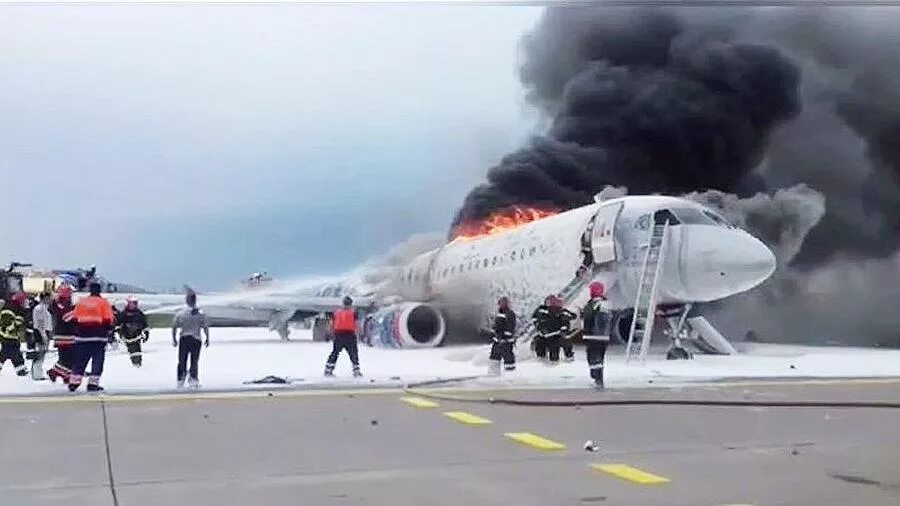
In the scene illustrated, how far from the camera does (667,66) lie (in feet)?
63.8

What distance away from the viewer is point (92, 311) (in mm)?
13398

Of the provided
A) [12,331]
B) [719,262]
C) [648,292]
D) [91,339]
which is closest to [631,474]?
[91,339]

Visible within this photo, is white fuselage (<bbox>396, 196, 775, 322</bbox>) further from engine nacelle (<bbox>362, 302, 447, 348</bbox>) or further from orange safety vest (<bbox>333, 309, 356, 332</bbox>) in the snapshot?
orange safety vest (<bbox>333, 309, 356, 332</bbox>)

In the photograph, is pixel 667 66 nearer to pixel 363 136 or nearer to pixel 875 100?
pixel 875 100

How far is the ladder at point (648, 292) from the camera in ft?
56.9

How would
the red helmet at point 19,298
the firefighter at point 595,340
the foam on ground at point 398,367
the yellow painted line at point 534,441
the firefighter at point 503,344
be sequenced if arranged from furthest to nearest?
the firefighter at point 503,344
the foam on ground at point 398,367
the red helmet at point 19,298
the firefighter at point 595,340
the yellow painted line at point 534,441

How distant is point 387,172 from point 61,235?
Result: 169 inches

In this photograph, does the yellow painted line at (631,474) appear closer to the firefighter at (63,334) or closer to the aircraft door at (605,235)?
the firefighter at (63,334)

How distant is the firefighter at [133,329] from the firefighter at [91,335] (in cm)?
104

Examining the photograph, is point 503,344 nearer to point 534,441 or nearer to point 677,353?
point 677,353

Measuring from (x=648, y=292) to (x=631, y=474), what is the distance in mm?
10314

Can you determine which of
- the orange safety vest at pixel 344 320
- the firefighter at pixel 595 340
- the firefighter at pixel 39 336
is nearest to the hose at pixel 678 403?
the firefighter at pixel 595 340

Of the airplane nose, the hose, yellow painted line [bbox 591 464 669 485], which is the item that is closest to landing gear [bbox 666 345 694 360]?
the airplane nose

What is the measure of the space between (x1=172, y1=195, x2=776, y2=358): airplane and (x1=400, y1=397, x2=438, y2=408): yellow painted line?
166 inches
